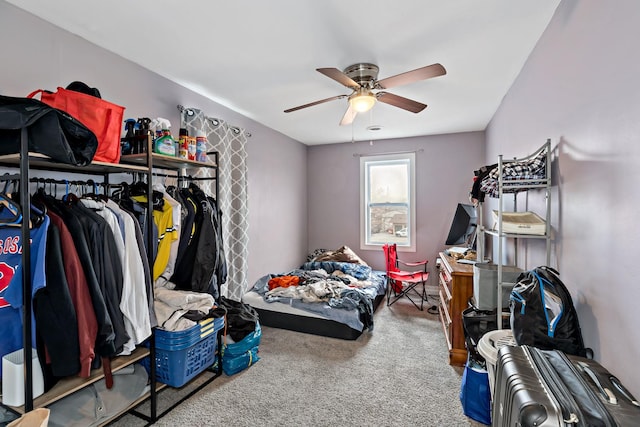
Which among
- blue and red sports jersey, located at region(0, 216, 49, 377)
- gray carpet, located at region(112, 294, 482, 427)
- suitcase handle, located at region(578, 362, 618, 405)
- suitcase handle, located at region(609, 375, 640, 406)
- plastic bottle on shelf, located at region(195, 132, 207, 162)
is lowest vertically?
gray carpet, located at region(112, 294, 482, 427)

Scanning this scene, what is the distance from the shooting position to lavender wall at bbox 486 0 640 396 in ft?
3.66

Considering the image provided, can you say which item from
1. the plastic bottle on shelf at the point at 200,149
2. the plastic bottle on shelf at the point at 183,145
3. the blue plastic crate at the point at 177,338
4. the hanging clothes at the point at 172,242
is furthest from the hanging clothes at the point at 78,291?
the plastic bottle on shelf at the point at 200,149

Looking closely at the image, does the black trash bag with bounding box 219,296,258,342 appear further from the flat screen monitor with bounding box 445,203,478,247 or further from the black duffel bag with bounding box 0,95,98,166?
the flat screen monitor with bounding box 445,203,478,247

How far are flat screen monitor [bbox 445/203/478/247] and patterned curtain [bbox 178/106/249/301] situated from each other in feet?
8.67

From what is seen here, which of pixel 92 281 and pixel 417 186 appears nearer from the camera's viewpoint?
pixel 92 281

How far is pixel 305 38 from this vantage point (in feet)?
6.78

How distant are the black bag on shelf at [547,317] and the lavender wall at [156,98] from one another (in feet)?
8.79

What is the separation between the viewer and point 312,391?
7.43 ft

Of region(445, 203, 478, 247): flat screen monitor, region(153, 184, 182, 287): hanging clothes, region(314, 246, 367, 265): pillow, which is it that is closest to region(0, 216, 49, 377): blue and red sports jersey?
region(153, 184, 182, 287): hanging clothes

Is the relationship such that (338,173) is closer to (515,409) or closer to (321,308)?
(321,308)

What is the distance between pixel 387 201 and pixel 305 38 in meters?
3.45

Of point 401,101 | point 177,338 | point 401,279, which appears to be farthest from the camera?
point 401,279

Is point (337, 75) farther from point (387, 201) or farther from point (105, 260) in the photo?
point (387, 201)

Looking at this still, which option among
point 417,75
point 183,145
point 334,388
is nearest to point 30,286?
point 183,145
